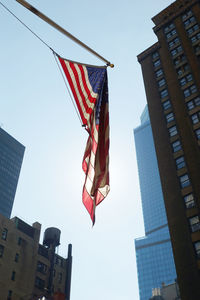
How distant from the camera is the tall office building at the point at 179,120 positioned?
4059 cm

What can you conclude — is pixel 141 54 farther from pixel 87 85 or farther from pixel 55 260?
pixel 87 85

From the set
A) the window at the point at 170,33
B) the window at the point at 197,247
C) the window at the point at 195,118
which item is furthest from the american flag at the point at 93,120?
the window at the point at 170,33

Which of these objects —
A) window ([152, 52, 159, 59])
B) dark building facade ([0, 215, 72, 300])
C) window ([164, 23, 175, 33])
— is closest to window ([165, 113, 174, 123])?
window ([152, 52, 159, 59])

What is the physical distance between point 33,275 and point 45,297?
8.20m

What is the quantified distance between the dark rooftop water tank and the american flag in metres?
71.2

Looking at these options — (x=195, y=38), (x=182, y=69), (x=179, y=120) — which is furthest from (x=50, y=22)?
(x=195, y=38)

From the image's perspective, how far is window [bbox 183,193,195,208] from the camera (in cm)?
4350

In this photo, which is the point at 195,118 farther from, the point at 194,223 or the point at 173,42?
the point at 173,42

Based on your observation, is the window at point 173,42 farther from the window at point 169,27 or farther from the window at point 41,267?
the window at point 41,267

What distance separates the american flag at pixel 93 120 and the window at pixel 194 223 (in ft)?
97.0

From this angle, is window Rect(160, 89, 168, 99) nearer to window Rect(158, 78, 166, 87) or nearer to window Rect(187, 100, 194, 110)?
window Rect(158, 78, 166, 87)

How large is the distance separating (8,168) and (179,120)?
135m

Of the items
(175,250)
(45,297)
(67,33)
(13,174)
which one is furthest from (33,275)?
(13,174)

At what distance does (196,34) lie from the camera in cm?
6216
